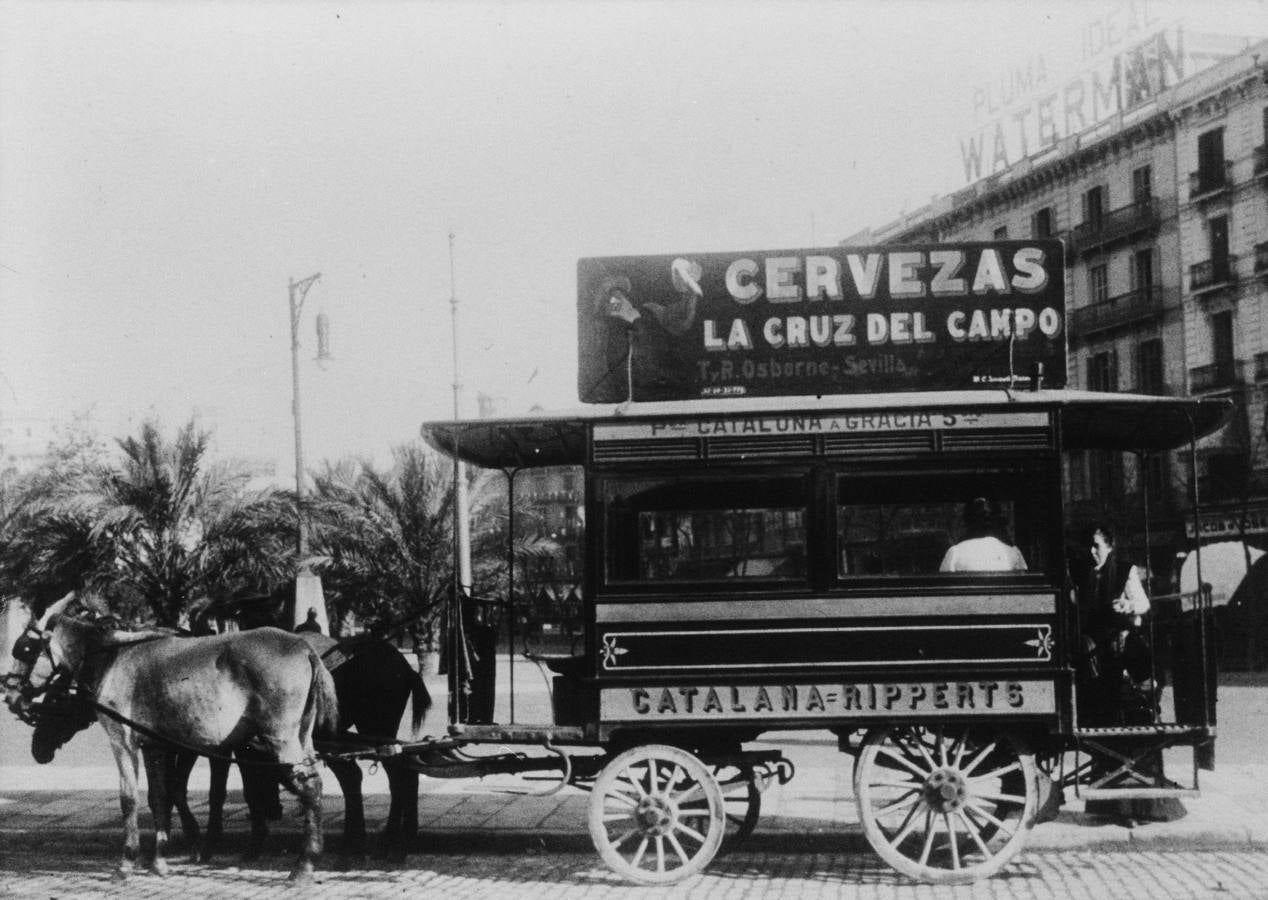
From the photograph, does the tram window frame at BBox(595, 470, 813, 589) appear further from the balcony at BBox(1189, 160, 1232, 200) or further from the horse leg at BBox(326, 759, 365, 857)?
the balcony at BBox(1189, 160, 1232, 200)

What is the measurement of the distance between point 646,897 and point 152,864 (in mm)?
2929

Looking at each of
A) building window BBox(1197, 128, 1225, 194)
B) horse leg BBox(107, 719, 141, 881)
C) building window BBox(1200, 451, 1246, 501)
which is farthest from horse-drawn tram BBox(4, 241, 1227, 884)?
building window BBox(1197, 128, 1225, 194)

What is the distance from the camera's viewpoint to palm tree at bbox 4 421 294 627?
21.0 m

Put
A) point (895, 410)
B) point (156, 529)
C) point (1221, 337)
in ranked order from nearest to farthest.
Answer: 1. point (895, 410)
2. point (156, 529)
3. point (1221, 337)

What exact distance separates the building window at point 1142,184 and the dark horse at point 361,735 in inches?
1314

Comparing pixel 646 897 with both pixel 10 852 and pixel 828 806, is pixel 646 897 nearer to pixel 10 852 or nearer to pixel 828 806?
pixel 828 806

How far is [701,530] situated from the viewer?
24.6ft

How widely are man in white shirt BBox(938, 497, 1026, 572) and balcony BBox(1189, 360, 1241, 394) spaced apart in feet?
96.9

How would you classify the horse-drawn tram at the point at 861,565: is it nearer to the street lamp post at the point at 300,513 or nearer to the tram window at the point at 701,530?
the tram window at the point at 701,530

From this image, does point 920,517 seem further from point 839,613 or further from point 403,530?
point 403,530

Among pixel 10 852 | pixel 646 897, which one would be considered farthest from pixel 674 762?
pixel 10 852

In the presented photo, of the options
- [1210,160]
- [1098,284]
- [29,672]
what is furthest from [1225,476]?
[29,672]

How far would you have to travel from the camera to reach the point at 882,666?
23.6 ft

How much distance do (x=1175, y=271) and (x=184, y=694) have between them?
33.8 meters
